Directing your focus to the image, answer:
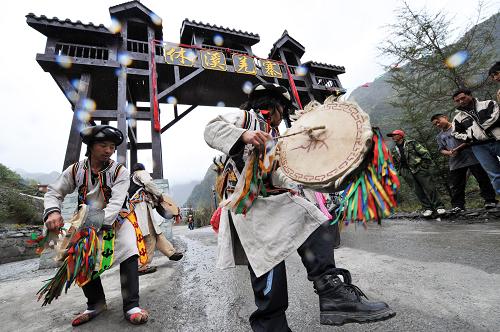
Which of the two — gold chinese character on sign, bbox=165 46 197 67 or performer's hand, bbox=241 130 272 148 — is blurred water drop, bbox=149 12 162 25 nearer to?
gold chinese character on sign, bbox=165 46 197 67

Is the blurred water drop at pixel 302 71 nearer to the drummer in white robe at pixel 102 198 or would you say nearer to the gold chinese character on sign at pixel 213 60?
the gold chinese character on sign at pixel 213 60

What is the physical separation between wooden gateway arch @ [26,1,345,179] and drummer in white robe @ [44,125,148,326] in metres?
4.24

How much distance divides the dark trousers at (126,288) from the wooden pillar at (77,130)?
478 cm

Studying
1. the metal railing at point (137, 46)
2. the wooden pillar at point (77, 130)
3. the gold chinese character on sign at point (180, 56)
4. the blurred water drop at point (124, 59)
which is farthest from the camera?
the gold chinese character on sign at point (180, 56)

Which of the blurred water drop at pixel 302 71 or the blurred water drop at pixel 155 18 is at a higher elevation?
the blurred water drop at pixel 155 18

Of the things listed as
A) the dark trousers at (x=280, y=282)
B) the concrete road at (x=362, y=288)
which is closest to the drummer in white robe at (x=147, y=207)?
the concrete road at (x=362, y=288)

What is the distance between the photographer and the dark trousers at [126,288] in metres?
2.12

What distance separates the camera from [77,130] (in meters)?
6.31

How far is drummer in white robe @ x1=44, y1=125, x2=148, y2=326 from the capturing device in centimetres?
215

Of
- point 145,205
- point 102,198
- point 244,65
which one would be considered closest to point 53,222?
point 102,198

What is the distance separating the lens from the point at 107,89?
845 cm

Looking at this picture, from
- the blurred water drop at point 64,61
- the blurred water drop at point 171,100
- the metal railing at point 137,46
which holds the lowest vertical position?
the blurred water drop at point 171,100

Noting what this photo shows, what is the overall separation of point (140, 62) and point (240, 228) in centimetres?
805

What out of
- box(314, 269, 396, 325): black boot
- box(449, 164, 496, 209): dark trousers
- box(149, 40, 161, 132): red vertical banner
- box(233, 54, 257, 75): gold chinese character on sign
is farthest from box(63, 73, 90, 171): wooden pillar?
box(449, 164, 496, 209): dark trousers
